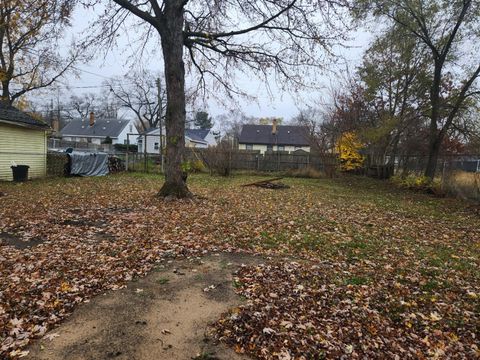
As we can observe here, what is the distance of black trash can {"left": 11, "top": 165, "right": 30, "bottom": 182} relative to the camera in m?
15.6

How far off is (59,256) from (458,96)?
1819 cm

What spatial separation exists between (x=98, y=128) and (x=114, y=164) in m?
37.5

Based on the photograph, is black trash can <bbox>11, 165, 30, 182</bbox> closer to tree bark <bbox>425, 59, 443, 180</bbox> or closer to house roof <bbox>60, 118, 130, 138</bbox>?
tree bark <bbox>425, 59, 443, 180</bbox>

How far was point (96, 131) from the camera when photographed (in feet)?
181

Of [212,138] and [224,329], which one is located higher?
[212,138]

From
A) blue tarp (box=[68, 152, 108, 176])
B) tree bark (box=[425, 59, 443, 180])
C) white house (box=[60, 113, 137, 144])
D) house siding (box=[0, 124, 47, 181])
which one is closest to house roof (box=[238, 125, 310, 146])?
white house (box=[60, 113, 137, 144])

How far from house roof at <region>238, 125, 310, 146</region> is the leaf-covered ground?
41428 millimetres

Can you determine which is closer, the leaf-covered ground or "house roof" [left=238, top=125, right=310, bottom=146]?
the leaf-covered ground

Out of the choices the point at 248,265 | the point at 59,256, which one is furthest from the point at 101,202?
the point at 248,265

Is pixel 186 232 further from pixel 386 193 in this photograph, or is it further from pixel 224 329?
pixel 386 193

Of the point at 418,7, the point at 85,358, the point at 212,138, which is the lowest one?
the point at 85,358

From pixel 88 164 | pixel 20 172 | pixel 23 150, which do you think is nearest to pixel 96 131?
pixel 88 164

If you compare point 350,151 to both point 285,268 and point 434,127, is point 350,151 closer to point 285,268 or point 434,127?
point 434,127

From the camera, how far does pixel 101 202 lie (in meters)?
10.4
